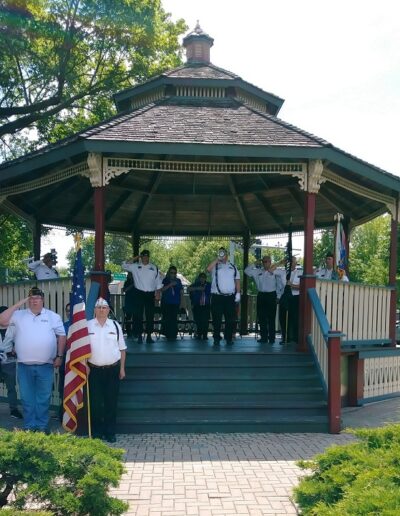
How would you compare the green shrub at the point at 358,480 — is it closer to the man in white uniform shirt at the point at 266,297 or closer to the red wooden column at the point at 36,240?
the man in white uniform shirt at the point at 266,297

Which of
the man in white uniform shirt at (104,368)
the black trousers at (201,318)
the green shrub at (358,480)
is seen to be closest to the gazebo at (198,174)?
the man in white uniform shirt at (104,368)

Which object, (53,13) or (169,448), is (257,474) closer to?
(169,448)

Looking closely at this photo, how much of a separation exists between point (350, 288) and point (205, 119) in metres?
4.12

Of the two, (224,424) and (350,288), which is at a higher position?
(350,288)

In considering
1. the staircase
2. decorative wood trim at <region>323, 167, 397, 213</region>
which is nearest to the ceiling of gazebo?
decorative wood trim at <region>323, 167, 397, 213</region>

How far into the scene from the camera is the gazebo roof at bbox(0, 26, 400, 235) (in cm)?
956

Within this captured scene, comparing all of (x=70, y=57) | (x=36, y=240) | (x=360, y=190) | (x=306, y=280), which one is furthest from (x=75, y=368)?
(x=70, y=57)

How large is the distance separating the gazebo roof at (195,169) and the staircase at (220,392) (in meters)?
3.15

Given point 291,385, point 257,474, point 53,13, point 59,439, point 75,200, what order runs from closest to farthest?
point 59,439
point 257,474
point 291,385
point 75,200
point 53,13

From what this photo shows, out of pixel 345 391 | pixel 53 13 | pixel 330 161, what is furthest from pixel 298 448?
pixel 53 13

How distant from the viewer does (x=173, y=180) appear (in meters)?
14.3

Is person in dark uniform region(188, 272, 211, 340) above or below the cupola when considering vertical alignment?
below

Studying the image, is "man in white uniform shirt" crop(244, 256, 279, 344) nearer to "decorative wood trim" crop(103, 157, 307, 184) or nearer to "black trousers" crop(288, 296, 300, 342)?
"black trousers" crop(288, 296, 300, 342)

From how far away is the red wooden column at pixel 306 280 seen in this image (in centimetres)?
978
